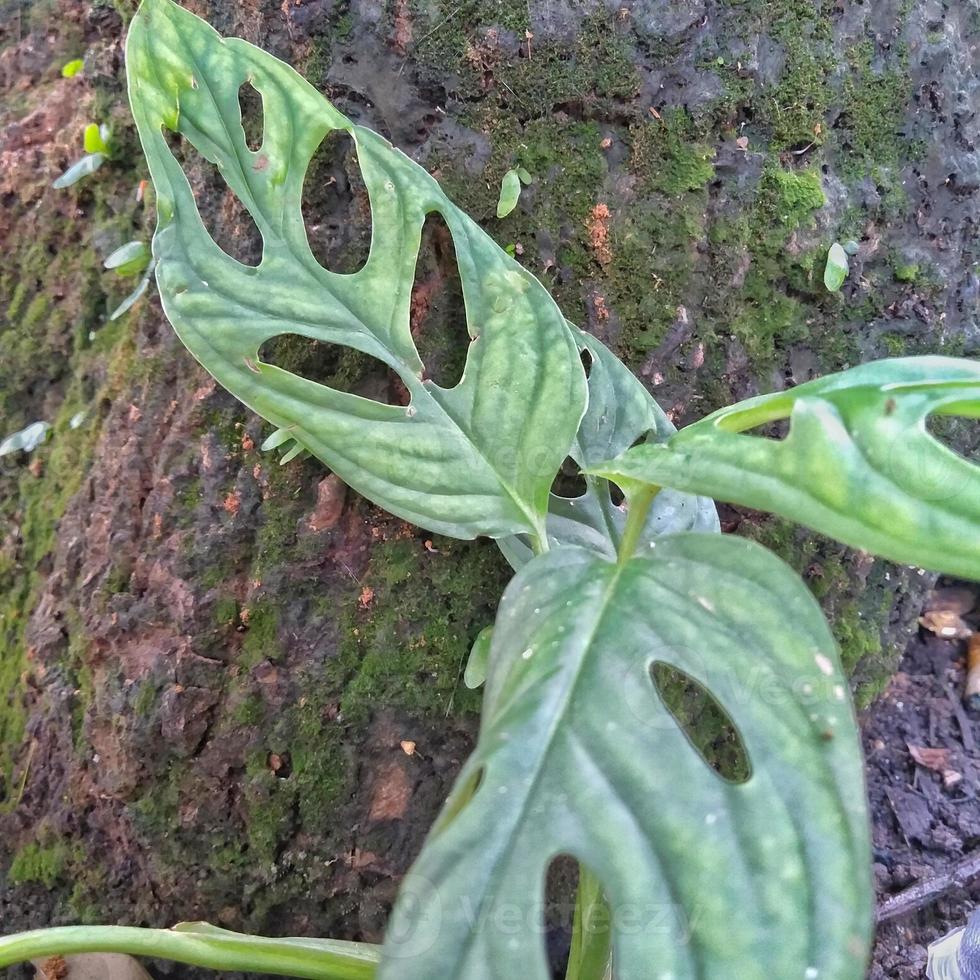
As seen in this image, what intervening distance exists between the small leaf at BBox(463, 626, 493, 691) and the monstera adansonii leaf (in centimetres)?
42

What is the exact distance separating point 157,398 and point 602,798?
110cm

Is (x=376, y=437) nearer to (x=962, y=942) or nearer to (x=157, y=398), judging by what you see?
(x=157, y=398)

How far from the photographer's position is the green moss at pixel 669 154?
1240 mm

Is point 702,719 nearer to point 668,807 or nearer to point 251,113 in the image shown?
point 668,807

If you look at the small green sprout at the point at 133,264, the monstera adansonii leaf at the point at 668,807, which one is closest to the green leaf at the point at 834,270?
the monstera adansonii leaf at the point at 668,807

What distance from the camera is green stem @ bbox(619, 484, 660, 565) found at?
0.78 metres

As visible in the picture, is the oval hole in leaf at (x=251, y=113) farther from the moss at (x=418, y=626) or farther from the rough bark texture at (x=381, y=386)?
the moss at (x=418, y=626)

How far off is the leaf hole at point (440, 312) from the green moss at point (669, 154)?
34 cm

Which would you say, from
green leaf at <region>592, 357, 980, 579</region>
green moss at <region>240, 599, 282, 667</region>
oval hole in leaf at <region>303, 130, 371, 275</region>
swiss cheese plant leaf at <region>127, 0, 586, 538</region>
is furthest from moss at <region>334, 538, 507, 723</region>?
green leaf at <region>592, 357, 980, 579</region>

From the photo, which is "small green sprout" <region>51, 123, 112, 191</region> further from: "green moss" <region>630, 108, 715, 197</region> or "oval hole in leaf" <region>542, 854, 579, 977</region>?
"oval hole in leaf" <region>542, 854, 579, 977</region>

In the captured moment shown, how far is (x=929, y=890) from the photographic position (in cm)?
133

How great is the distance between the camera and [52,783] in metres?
1.27

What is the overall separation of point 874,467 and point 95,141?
161 cm

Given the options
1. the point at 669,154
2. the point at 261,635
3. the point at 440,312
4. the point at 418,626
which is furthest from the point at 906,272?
the point at 261,635
